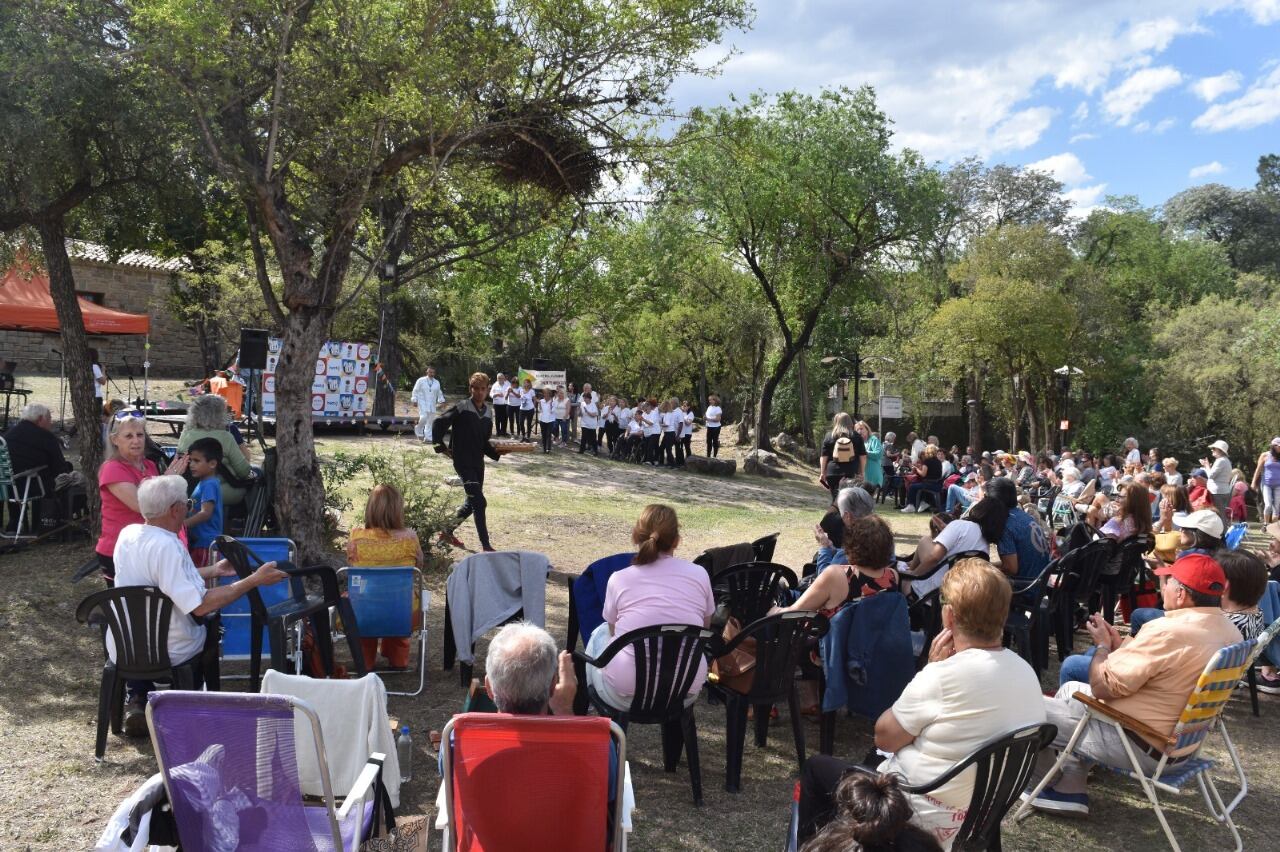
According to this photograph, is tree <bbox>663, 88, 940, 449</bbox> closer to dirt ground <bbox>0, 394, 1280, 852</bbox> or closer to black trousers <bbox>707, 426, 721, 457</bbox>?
black trousers <bbox>707, 426, 721, 457</bbox>

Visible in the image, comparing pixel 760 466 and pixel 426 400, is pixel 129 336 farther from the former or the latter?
pixel 760 466

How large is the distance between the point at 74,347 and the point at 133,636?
563 cm

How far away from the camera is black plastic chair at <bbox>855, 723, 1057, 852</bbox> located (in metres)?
2.76

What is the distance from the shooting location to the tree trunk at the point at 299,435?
708cm

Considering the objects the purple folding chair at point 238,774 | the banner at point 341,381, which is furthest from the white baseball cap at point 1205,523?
the banner at point 341,381

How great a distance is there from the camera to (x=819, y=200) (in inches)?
921

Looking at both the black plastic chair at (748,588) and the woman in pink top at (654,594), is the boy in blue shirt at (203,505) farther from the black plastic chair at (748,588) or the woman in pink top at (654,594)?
the black plastic chair at (748,588)

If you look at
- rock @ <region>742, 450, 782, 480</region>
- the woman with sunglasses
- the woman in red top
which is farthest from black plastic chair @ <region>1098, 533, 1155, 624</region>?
rock @ <region>742, 450, 782, 480</region>

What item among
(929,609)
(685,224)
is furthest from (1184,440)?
(929,609)

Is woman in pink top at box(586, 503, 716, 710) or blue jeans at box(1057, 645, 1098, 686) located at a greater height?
woman in pink top at box(586, 503, 716, 710)

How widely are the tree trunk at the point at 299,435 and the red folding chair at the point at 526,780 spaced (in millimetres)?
5156

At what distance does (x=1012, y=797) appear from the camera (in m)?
2.93

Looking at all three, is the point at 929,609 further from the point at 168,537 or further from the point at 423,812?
the point at 168,537

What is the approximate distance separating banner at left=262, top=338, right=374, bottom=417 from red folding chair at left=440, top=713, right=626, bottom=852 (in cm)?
1718
